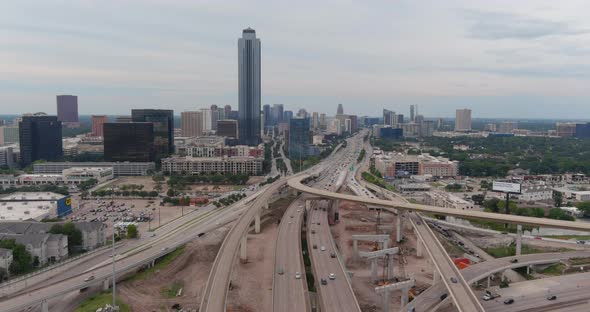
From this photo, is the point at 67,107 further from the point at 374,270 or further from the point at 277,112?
the point at 374,270

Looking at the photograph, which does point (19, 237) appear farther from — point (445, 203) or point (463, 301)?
point (445, 203)

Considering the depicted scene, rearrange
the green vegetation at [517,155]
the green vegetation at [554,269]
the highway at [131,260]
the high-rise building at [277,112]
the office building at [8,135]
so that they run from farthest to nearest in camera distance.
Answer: the high-rise building at [277,112] < the office building at [8,135] < the green vegetation at [517,155] < the green vegetation at [554,269] < the highway at [131,260]

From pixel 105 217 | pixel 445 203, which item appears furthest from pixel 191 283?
pixel 445 203

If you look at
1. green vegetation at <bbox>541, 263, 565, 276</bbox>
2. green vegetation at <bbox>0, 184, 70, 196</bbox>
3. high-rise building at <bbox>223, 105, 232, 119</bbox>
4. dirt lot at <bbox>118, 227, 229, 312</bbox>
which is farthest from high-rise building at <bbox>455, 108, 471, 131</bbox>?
dirt lot at <bbox>118, 227, 229, 312</bbox>

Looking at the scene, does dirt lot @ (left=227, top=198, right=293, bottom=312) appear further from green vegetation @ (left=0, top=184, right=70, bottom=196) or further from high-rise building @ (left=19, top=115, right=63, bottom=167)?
high-rise building @ (left=19, top=115, right=63, bottom=167)

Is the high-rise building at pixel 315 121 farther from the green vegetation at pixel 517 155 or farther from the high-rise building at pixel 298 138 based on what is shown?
the high-rise building at pixel 298 138

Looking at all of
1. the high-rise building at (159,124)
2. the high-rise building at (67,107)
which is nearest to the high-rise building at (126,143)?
the high-rise building at (159,124)
